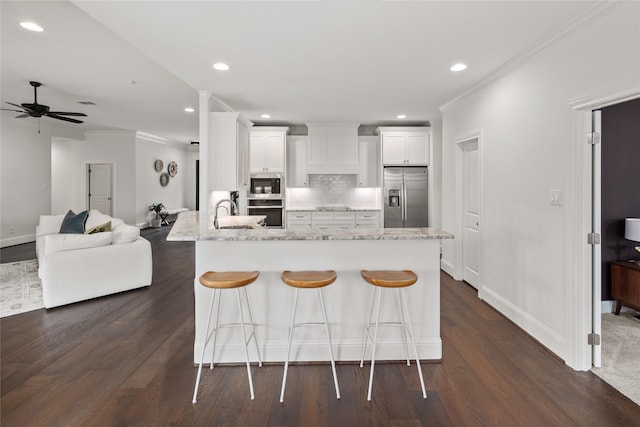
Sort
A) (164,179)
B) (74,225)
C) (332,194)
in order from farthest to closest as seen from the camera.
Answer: (164,179)
(332,194)
(74,225)

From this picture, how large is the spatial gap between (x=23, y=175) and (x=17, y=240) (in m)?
1.42

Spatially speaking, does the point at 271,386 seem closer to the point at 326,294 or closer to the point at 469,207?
the point at 326,294

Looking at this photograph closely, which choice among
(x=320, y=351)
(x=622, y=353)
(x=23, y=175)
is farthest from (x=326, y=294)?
(x=23, y=175)

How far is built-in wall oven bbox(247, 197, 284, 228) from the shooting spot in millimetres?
6383

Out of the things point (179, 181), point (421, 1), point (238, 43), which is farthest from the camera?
point (179, 181)

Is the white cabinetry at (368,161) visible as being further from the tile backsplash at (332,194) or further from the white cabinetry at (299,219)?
the white cabinetry at (299,219)

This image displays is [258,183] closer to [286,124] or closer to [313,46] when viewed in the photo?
[286,124]

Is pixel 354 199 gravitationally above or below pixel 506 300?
above

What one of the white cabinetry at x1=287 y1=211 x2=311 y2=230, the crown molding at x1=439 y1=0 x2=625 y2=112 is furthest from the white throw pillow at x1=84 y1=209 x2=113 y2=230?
the crown molding at x1=439 y1=0 x2=625 y2=112

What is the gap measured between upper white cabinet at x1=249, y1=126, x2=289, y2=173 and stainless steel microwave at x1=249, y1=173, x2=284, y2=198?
0.41 feet

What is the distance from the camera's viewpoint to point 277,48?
2934 mm

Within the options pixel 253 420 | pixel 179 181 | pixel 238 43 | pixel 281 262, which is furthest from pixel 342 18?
pixel 179 181

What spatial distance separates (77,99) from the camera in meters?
5.54

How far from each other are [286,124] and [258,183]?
52.1 inches
